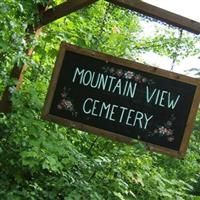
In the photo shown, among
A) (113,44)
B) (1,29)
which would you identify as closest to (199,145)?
(113,44)

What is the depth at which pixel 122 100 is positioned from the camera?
12.2 feet

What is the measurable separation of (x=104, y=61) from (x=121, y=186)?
118cm

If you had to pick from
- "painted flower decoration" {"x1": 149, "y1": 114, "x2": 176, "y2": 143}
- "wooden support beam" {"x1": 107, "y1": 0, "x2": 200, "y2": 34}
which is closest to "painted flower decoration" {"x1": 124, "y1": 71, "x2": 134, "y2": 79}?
"painted flower decoration" {"x1": 149, "y1": 114, "x2": 176, "y2": 143}

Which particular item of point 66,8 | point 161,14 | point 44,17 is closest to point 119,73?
point 161,14

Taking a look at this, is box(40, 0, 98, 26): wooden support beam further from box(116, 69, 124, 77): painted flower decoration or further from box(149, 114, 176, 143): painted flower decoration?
box(149, 114, 176, 143): painted flower decoration

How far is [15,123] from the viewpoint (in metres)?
4.18

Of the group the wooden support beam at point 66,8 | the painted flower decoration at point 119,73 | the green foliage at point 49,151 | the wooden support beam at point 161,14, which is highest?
the wooden support beam at point 161,14

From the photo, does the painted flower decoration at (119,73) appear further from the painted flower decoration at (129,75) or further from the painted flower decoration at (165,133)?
the painted flower decoration at (165,133)

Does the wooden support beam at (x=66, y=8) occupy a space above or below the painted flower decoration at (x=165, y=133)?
above

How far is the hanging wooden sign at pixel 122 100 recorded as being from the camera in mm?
3697

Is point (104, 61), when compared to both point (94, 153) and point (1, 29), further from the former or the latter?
point (94, 153)

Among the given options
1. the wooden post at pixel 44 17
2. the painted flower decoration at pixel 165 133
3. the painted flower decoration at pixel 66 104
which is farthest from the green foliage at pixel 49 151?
the painted flower decoration at pixel 66 104

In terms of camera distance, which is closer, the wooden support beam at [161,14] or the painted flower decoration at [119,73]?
the painted flower decoration at [119,73]

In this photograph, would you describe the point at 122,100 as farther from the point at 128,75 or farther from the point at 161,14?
the point at 161,14
